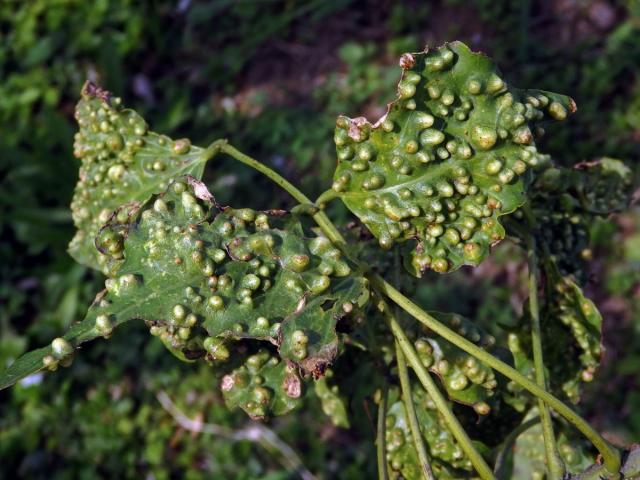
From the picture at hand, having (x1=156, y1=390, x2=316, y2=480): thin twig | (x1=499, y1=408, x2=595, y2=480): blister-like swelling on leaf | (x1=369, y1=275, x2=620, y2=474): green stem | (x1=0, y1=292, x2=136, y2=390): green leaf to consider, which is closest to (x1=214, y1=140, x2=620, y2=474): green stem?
(x1=369, y1=275, x2=620, y2=474): green stem

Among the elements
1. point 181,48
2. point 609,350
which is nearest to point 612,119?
point 609,350

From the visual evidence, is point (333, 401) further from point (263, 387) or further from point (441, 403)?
point (441, 403)

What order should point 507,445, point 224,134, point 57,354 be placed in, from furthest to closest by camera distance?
point 224,134, point 507,445, point 57,354

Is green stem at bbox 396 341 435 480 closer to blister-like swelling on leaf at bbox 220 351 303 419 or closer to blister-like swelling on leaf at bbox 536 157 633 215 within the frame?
blister-like swelling on leaf at bbox 220 351 303 419

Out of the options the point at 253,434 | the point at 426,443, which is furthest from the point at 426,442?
the point at 253,434

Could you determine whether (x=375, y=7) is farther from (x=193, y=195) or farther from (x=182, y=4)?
(x=193, y=195)

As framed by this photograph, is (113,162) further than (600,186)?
No
